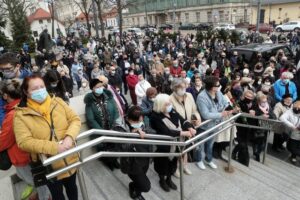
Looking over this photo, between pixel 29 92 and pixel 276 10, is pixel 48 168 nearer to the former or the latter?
pixel 29 92


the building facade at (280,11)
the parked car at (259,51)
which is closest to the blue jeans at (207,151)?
the parked car at (259,51)

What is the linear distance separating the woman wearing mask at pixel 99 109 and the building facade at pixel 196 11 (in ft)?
137

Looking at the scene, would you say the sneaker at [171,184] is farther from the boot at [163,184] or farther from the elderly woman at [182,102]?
the elderly woman at [182,102]

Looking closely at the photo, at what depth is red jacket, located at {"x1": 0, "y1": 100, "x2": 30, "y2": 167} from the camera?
2.71 meters

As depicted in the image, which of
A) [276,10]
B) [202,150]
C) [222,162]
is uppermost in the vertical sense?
[276,10]

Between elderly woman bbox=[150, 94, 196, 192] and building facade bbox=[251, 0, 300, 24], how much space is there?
5037cm

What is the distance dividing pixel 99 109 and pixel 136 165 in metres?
1.23

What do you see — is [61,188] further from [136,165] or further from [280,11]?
[280,11]

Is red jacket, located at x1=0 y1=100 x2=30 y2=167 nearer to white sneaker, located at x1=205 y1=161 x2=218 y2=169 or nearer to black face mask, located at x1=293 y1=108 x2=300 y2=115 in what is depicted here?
white sneaker, located at x1=205 y1=161 x2=218 y2=169

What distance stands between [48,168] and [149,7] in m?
78.9

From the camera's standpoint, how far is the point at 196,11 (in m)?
62.8

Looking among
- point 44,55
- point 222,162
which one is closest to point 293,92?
point 222,162

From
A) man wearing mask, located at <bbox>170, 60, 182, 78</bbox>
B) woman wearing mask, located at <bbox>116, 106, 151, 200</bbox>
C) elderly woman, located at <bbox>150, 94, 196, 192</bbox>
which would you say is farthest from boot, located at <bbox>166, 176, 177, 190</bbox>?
man wearing mask, located at <bbox>170, 60, 182, 78</bbox>

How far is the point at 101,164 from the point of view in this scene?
14.6ft
